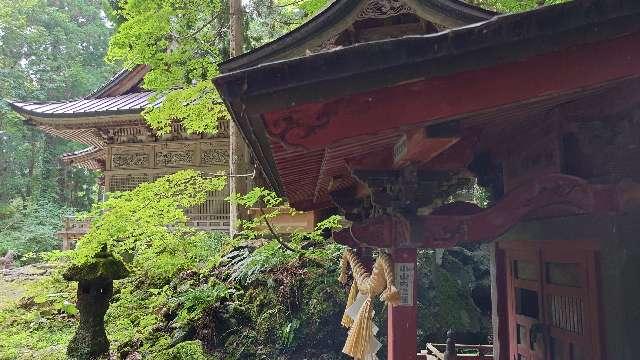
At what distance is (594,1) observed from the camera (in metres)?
2.01

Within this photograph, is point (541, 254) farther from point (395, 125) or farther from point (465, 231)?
point (395, 125)

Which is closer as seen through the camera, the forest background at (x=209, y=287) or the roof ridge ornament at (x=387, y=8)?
the roof ridge ornament at (x=387, y=8)

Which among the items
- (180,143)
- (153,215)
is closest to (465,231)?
(153,215)

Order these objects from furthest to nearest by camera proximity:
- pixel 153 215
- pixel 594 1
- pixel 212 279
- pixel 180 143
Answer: pixel 180 143
pixel 212 279
pixel 153 215
pixel 594 1

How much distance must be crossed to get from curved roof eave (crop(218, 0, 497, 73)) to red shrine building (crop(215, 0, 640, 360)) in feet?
7.52

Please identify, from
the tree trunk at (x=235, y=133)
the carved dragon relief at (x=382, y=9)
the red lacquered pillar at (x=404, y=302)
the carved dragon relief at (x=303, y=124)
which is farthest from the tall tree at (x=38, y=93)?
the carved dragon relief at (x=303, y=124)

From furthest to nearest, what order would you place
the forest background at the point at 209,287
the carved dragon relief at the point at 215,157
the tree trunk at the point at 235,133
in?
1. the carved dragon relief at the point at 215,157
2. the tree trunk at the point at 235,133
3. the forest background at the point at 209,287

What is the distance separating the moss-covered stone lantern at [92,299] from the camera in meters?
8.75

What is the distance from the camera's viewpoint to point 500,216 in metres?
3.02

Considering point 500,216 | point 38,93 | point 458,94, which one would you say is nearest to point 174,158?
point 500,216

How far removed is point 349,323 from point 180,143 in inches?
508

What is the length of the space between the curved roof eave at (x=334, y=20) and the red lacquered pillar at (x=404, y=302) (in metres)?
3.73

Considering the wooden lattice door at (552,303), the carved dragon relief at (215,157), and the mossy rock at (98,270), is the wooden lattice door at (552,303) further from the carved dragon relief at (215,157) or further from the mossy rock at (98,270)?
the carved dragon relief at (215,157)

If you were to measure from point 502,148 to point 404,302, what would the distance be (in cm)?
187
